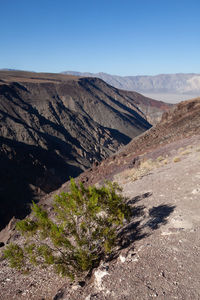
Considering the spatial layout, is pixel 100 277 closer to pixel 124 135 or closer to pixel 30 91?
pixel 124 135

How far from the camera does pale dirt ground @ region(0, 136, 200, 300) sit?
444 cm

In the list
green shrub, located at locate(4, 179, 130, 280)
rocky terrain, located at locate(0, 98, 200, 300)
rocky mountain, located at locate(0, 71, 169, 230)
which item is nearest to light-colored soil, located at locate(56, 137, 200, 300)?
rocky terrain, located at locate(0, 98, 200, 300)

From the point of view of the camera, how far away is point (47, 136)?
43.5m

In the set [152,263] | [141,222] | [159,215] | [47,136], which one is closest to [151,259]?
[152,263]

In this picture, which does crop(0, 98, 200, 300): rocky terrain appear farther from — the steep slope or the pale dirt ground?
the steep slope

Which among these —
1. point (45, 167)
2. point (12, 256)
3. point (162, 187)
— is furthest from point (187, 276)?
point (45, 167)

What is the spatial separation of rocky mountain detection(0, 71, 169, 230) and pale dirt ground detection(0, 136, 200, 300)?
683 inches

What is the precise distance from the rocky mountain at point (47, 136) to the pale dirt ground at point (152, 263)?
17.3 metres

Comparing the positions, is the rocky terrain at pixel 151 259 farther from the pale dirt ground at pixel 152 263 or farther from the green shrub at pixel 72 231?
the green shrub at pixel 72 231

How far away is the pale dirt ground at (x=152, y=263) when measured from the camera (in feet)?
14.6

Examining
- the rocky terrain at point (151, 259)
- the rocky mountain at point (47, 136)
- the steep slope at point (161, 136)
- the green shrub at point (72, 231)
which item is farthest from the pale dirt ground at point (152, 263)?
the rocky mountain at point (47, 136)

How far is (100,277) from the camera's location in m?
5.01

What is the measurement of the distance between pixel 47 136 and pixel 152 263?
132 ft

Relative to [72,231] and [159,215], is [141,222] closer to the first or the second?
[159,215]
